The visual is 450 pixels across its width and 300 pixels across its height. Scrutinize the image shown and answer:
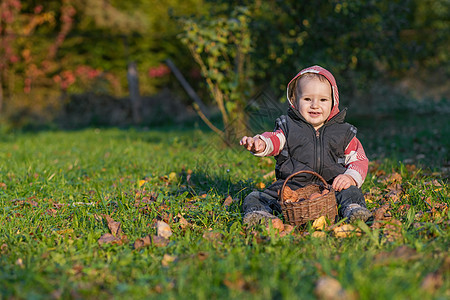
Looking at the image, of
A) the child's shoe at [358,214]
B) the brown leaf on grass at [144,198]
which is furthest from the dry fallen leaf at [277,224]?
the brown leaf on grass at [144,198]

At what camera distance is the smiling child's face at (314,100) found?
9.59ft

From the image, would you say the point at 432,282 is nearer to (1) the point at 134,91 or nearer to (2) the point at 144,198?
(2) the point at 144,198

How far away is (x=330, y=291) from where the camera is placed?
157 centimetres

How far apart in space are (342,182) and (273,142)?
1.70ft

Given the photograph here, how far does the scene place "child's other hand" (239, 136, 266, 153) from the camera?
265 centimetres

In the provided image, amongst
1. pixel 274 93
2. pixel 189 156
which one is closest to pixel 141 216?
pixel 189 156

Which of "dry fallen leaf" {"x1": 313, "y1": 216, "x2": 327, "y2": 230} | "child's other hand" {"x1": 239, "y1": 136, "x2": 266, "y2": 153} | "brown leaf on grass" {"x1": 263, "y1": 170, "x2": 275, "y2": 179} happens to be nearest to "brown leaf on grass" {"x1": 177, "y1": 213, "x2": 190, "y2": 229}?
"child's other hand" {"x1": 239, "y1": 136, "x2": 266, "y2": 153}

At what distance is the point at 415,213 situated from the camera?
2764mm

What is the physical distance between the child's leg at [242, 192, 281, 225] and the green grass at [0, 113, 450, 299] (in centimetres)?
7

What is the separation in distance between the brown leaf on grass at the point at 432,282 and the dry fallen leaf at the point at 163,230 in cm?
138

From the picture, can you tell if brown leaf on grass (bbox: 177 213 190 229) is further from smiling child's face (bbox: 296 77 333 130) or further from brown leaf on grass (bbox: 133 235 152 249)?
smiling child's face (bbox: 296 77 333 130)

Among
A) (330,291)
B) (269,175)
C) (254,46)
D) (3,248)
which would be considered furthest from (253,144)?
(254,46)

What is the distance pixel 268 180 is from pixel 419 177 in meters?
1.33

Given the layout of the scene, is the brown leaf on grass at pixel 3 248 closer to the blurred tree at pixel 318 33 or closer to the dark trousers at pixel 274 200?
the dark trousers at pixel 274 200
